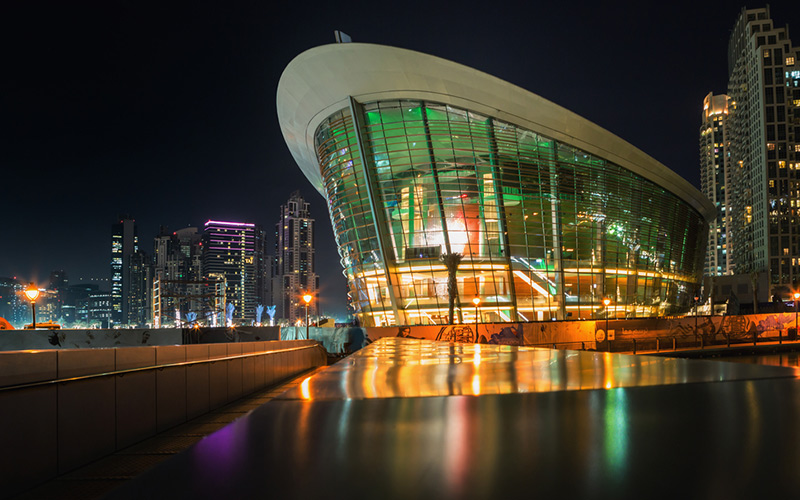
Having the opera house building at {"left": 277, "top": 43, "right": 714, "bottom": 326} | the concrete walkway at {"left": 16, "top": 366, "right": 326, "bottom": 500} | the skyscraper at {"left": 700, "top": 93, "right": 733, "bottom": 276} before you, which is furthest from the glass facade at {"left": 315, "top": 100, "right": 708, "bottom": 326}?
the skyscraper at {"left": 700, "top": 93, "right": 733, "bottom": 276}

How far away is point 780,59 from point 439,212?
401 ft

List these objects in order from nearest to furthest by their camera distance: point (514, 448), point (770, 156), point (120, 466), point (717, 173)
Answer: point (514, 448), point (120, 466), point (770, 156), point (717, 173)

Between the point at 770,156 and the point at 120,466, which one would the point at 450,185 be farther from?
the point at 770,156

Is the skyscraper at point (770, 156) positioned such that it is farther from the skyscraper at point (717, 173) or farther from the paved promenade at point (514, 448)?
the paved promenade at point (514, 448)

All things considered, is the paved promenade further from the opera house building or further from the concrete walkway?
the opera house building

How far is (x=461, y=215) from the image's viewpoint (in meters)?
41.2

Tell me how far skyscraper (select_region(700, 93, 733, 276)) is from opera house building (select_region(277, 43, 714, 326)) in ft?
490

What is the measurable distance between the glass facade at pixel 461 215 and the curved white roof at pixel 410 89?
2.92 feet

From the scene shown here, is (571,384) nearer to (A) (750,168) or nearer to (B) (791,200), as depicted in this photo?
(B) (791,200)

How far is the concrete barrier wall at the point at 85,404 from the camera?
6500 mm

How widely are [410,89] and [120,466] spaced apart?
117ft

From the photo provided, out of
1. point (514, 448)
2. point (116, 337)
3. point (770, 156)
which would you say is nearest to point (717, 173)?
point (770, 156)

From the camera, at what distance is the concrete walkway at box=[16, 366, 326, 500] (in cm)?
641

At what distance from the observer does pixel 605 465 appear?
120 centimetres
